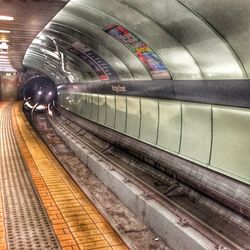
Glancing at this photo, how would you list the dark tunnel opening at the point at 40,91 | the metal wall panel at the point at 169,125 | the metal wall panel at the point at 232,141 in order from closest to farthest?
the metal wall panel at the point at 232,141 < the metal wall panel at the point at 169,125 < the dark tunnel opening at the point at 40,91

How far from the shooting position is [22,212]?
567cm

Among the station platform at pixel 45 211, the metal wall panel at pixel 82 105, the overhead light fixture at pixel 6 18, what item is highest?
the overhead light fixture at pixel 6 18

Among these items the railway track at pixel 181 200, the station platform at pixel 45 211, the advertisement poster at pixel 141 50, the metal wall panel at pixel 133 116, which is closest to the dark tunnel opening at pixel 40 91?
the metal wall panel at pixel 133 116

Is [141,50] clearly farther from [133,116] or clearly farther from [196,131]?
[133,116]

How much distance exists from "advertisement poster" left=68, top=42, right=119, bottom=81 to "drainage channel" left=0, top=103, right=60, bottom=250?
16.0 ft

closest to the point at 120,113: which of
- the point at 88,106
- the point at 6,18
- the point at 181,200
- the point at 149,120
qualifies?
the point at 149,120

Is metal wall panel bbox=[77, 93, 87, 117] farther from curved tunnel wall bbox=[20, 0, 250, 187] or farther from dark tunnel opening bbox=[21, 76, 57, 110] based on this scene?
dark tunnel opening bbox=[21, 76, 57, 110]

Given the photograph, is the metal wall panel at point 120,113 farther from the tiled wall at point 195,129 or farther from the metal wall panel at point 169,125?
the metal wall panel at point 169,125

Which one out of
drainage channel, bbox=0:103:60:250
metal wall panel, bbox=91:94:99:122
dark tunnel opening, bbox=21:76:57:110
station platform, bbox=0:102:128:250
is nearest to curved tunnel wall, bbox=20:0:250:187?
station platform, bbox=0:102:128:250

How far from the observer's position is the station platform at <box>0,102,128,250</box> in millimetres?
4874

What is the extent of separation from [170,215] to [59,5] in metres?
4.02

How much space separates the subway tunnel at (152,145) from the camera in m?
5.21

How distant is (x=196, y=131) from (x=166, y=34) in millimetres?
2462

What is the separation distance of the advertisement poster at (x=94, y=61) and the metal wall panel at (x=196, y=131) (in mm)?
4556
